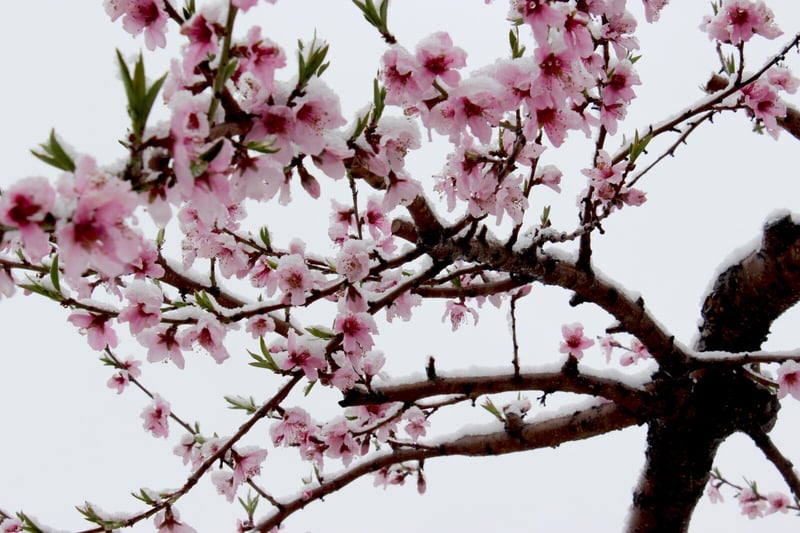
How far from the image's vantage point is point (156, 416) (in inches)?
112

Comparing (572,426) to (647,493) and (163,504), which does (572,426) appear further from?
(163,504)

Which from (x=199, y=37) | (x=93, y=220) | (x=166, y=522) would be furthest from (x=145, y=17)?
(x=166, y=522)

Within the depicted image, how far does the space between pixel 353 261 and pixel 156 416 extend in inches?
65.2

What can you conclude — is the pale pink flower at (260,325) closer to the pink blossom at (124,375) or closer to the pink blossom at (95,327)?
the pink blossom at (95,327)

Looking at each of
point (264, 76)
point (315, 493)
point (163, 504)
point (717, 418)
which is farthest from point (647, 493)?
point (264, 76)

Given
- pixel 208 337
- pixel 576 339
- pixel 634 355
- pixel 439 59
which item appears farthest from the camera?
pixel 634 355

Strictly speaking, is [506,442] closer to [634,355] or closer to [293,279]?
[293,279]

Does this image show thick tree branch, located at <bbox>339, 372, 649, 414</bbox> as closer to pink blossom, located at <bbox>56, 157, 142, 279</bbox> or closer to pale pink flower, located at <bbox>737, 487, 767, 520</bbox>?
pink blossom, located at <bbox>56, 157, 142, 279</bbox>

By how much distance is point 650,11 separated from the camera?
176 centimetres

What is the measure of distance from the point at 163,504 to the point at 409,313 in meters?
1.06

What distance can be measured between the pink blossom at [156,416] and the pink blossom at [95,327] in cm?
105

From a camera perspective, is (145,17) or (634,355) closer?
(145,17)

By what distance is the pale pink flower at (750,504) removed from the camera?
4.49m

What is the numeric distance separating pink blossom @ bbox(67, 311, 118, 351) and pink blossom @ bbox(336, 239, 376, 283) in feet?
2.45
